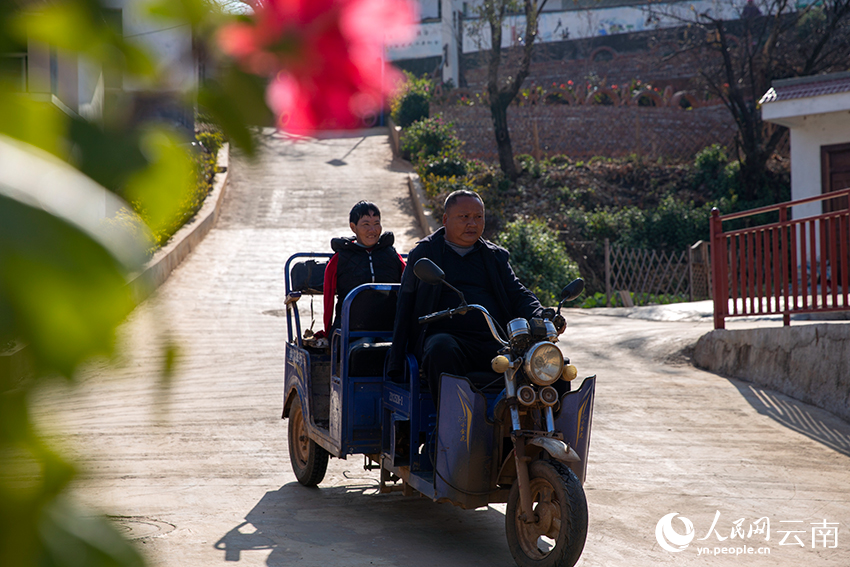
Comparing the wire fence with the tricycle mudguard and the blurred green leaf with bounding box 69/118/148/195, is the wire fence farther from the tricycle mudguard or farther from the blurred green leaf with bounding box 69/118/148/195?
the blurred green leaf with bounding box 69/118/148/195

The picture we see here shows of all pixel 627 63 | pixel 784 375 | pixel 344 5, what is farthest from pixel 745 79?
pixel 344 5

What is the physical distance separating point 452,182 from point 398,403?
14.9 metres

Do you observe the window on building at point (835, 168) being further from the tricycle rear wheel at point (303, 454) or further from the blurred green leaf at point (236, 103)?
the blurred green leaf at point (236, 103)

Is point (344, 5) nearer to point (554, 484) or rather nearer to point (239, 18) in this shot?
point (239, 18)

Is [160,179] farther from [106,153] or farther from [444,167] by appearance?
[444,167]

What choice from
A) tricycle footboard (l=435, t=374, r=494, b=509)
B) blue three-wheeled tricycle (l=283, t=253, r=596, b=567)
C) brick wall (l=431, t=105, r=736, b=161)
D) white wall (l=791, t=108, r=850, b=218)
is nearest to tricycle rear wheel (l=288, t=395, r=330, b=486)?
blue three-wheeled tricycle (l=283, t=253, r=596, b=567)

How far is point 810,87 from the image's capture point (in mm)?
13258

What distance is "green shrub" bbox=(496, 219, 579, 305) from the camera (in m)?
14.0

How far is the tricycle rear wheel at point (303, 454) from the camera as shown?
185 inches

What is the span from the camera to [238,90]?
0.41 meters

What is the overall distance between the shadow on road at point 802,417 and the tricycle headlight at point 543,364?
299 centimetres

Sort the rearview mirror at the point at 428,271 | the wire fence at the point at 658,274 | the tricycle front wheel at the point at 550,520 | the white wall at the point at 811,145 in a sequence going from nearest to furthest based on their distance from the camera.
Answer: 1. the tricycle front wheel at the point at 550,520
2. the rearview mirror at the point at 428,271
3. the white wall at the point at 811,145
4. the wire fence at the point at 658,274

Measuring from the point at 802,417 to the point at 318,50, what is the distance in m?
6.62

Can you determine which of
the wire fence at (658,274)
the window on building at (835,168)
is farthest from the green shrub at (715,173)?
the window on building at (835,168)
